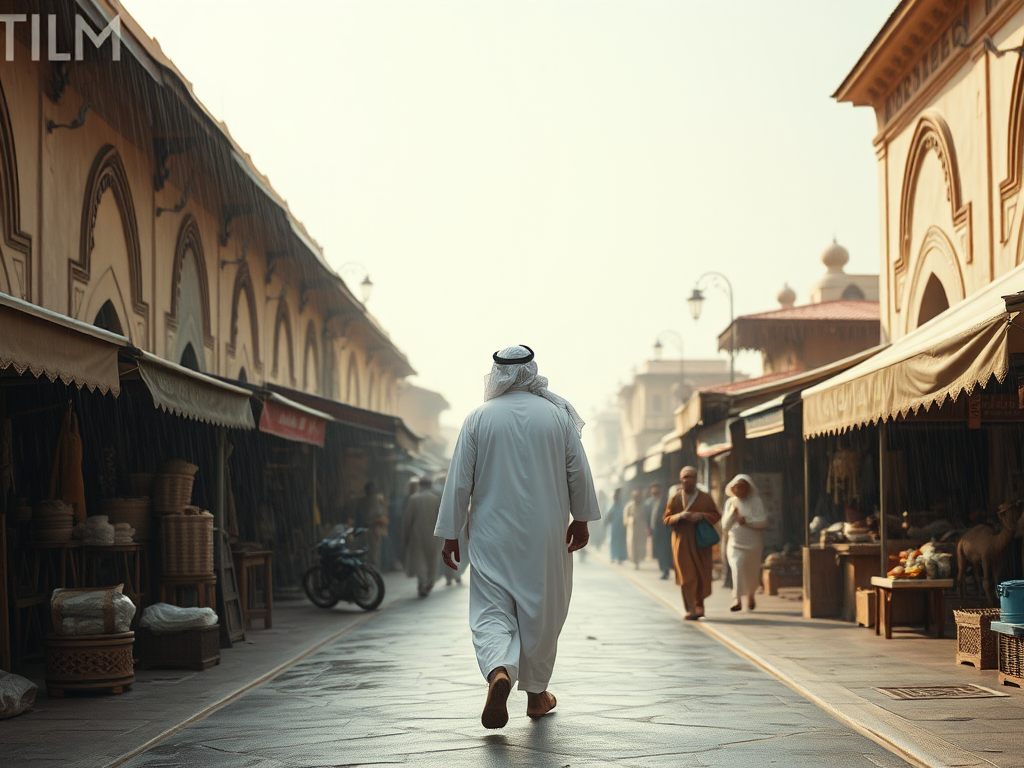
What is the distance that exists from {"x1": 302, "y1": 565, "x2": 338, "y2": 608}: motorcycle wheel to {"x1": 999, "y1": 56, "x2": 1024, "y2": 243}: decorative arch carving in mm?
8842

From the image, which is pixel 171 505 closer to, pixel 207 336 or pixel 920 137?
pixel 207 336

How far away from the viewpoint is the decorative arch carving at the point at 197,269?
15.8 meters

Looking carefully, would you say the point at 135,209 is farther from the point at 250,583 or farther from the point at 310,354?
the point at 310,354

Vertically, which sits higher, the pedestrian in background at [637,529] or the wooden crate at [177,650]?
the wooden crate at [177,650]

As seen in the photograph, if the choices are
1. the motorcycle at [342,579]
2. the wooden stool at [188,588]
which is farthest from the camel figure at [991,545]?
the wooden stool at [188,588]

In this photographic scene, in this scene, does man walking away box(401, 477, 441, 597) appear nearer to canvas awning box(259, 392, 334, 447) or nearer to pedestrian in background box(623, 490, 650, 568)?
canvas awning box(259, 392, 334, 447)

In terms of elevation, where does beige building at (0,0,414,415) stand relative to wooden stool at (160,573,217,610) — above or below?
above

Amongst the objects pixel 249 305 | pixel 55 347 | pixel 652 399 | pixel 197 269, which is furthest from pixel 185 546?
pixel 652 399

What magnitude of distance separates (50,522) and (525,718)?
4566 mm

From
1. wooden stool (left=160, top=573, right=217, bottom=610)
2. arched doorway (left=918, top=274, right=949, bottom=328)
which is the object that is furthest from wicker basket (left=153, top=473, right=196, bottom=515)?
arched doorway (left=918, top=274, right=949, bottom=328)

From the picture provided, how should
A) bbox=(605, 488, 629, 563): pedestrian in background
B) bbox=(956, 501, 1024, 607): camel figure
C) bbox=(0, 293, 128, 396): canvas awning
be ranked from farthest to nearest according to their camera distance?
bbox=(605, 488, 629, 563): pedestrian in background
bbox=(956, 501, 1024, 607): camel figure
bbox=(0, 293, 128, 396): canvas awning

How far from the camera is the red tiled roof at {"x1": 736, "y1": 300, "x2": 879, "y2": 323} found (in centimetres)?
2827

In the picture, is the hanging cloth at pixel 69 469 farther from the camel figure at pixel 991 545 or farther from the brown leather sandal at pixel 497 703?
the camel figure at pixel 991 545

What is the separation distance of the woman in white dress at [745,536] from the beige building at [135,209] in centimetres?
697
